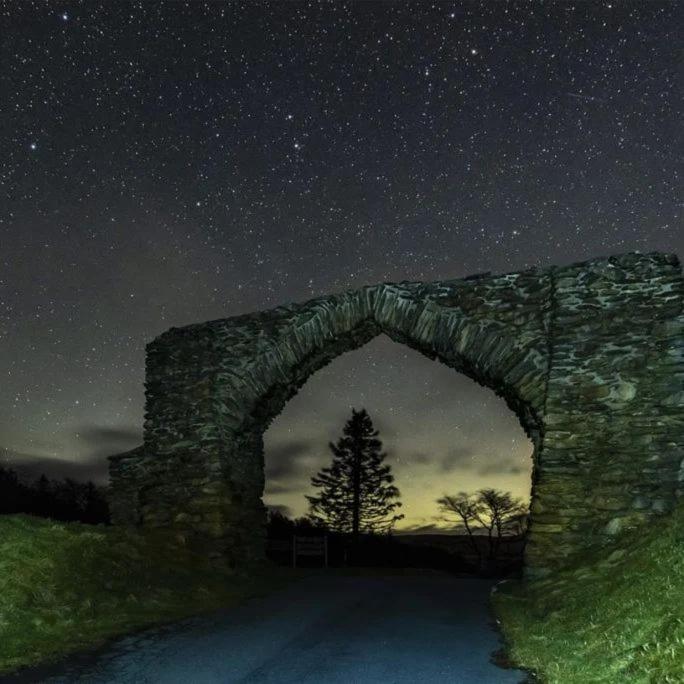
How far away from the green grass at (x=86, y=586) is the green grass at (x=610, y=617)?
4215mm

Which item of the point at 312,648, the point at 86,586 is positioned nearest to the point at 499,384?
the point at 312,648

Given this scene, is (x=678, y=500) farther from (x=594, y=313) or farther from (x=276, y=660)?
(x=276, y=660)

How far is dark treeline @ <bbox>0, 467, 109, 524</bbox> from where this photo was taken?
38.3 m

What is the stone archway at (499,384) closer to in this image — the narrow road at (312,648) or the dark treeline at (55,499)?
the narrow road at (312,648)

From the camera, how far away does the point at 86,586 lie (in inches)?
320

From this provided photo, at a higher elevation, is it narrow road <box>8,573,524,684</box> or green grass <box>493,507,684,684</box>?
green grass <box>493,507,684,684</box>

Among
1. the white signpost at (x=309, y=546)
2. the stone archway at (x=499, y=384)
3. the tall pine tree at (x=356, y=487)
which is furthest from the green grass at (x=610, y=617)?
the tall pine tree at (x=356, y=487)

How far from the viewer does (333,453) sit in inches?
1494

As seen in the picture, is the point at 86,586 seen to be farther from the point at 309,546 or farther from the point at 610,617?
the point at 309,546

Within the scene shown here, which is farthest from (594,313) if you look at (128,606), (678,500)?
(128,606)

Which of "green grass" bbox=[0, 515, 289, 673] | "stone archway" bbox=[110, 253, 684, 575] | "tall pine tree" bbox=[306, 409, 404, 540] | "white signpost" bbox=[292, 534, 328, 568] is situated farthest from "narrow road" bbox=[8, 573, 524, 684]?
"tall pine tree" bbox=[306, 409, 404, 540]

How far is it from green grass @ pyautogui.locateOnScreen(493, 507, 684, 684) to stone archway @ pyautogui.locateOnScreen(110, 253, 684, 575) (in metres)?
1.11

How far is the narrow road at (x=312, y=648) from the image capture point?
5066 mm

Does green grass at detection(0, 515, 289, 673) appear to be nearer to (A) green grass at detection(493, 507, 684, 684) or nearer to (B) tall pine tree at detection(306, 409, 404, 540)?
(A) green grass at detection(493, 507, 684, 684)
